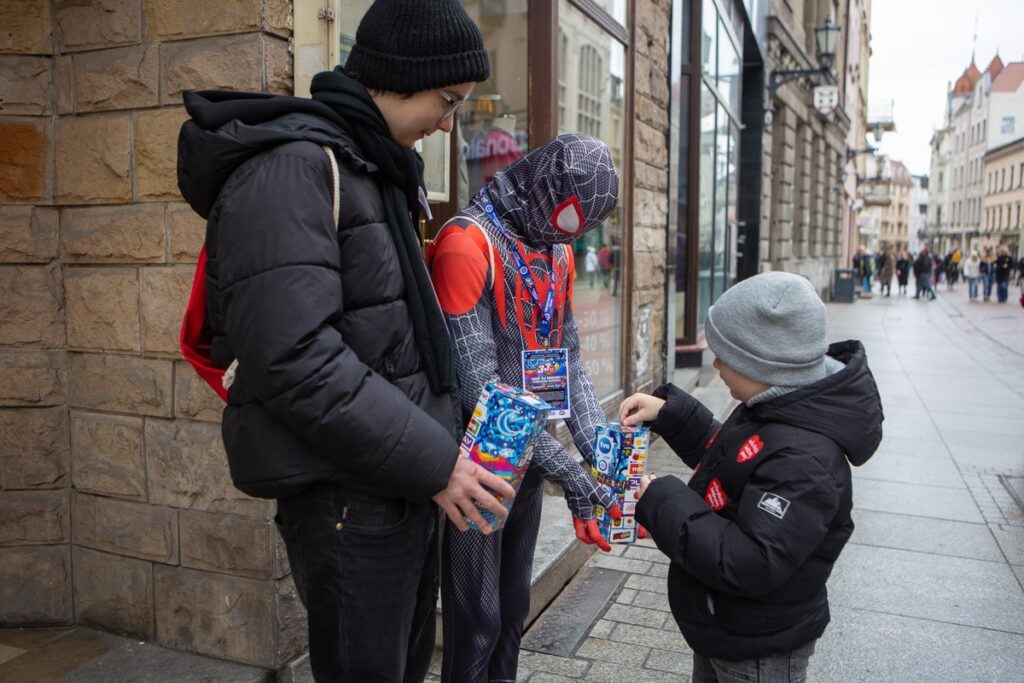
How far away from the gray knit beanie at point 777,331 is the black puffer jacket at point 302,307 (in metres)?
0.76

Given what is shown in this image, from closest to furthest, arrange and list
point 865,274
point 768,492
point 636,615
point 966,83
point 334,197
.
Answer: point 334,197 < point 768,492 < point 636,615 < point 865,274 < point 966,83

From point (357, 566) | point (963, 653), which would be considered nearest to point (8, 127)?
point (357, 566)

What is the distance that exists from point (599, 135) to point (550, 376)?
12.5 ft

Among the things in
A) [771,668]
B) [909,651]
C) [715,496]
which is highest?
[715,496]

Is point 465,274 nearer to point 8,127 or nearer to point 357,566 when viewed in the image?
point 357,566

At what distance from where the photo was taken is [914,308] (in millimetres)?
23969

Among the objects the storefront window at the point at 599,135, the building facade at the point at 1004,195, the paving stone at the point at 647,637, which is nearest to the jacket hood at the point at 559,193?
the paving stone at the point at 647,637

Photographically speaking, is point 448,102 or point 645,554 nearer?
point 448,102

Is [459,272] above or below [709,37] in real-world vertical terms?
below

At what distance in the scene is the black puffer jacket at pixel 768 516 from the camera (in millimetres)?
1858

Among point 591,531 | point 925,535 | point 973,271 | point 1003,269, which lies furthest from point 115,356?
point 973,271

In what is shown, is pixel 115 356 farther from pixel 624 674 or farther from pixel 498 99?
pixel 498 99

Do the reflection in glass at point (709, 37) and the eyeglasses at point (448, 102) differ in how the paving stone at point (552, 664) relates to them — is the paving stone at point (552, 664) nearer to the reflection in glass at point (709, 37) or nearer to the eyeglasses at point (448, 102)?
the eyeglasses at point (448, 102)

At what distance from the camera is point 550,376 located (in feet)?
8.15
